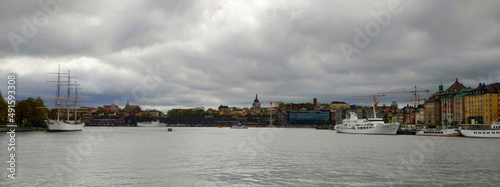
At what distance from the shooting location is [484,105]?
463ft

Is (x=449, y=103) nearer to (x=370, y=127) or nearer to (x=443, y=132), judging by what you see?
(x=370, y=127)

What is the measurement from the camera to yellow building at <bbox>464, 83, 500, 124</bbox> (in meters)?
138

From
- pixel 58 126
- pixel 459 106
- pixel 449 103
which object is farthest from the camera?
pixel 449 103

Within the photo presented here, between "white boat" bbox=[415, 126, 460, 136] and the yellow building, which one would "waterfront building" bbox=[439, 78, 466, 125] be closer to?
the yellow building

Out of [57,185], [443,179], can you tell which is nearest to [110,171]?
[57,185]

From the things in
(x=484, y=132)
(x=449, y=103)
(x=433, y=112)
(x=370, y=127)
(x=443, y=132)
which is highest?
(x=449, y=103)

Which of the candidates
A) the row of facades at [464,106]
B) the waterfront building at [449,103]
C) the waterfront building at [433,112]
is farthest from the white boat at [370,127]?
the waterfront building at [433,112]

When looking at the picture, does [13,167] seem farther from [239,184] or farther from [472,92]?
[472,92]

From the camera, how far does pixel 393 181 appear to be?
27.9 m

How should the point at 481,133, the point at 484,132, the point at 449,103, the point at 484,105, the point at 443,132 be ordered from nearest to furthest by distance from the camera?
the point at 484,132 < the point at 481,133 < the point at 443,132 < the point at 484,105 < the point at 449,103

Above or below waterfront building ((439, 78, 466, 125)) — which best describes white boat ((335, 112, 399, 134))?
below

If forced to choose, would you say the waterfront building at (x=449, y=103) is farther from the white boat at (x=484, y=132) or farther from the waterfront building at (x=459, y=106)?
the white boat at (x=484, y=132)

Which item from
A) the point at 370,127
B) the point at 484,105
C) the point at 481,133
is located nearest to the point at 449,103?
the point at 484,105

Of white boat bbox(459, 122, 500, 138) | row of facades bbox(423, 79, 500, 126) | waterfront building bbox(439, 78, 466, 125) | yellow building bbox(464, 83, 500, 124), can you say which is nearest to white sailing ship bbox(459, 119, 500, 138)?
white boat bbox(459, 122, 500, 138)
